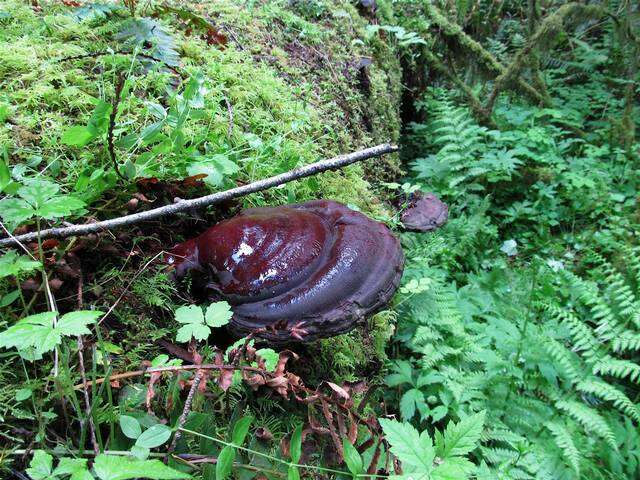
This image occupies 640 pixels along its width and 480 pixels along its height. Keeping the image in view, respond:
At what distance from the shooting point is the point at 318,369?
72.1 inches

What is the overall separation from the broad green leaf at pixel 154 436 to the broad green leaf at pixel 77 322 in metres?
0.28

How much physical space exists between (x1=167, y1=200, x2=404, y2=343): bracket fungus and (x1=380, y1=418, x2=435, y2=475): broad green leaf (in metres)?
0.48

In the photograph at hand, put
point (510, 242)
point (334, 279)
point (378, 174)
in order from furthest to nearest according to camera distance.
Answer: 1. point (510, 242)
2. point (378, 174)
3. point (334, 279)

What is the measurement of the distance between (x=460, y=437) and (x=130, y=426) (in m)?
0.82

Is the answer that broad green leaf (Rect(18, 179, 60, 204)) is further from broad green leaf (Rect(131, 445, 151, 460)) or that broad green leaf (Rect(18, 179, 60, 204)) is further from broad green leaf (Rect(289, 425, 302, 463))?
broad green leaf (Rect(289, 425, 302, 463))

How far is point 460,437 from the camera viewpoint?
1.10 m

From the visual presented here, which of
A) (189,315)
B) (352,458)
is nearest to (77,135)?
(189,315)

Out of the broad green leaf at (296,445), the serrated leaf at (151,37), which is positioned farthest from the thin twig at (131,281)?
the serrated leaf at (151,37)

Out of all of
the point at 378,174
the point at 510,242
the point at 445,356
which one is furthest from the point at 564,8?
the point at 445,356

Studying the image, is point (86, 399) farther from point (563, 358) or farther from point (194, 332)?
point (563, 358)

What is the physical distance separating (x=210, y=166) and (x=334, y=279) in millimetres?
759

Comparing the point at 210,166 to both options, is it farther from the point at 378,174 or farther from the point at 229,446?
the point at 378,174

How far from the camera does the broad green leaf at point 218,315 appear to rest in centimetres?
131

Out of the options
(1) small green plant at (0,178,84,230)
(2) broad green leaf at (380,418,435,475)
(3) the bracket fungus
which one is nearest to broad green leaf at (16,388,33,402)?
(1) small green plant at (0,178,84,230)
